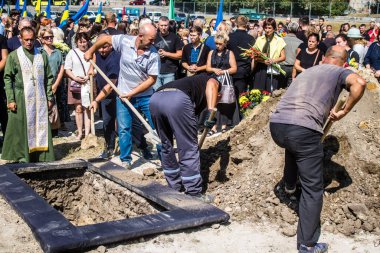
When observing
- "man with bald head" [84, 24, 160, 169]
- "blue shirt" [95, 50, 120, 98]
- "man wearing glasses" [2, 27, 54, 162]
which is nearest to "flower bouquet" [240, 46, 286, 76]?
"blue shirt" [95, 50, 120, 98]

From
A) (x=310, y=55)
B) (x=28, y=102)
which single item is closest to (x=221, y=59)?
(x=310, y=55)

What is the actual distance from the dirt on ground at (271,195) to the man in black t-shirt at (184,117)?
1.46 ft

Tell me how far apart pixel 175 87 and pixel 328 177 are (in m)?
1.94

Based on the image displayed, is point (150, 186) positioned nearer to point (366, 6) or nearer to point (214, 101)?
point (214, 101)

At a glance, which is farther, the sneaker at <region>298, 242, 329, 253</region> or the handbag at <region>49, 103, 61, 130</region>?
the handbag at <region>49, 103, 61, 130</region>

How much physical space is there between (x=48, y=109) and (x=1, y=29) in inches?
255

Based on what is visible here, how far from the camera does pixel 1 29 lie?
1358 cm

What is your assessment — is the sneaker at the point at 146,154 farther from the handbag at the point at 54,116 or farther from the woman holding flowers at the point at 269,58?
the woman holding flowers at the point at 269,58

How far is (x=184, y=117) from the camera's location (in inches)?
227

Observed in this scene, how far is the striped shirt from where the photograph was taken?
7.02 m

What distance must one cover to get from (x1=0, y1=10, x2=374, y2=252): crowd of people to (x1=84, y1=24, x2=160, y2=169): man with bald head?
0.01 m

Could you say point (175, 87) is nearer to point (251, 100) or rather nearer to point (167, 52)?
point (251, 100)

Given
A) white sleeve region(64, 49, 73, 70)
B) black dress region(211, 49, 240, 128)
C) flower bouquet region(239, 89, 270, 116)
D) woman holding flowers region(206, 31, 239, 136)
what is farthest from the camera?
flower bouquet region(239, 89, 270, 116)

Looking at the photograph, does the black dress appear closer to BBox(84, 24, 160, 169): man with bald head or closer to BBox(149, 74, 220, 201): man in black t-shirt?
BBox(84, 24, 160, 169): man with bald head
